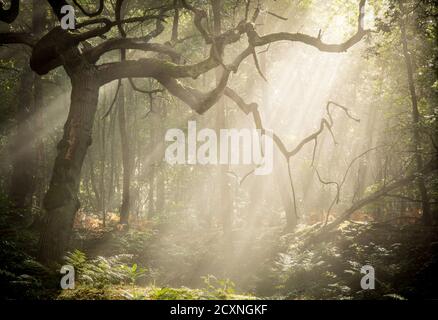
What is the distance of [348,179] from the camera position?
149ft

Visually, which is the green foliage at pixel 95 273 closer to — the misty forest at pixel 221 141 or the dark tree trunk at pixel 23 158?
the misty forest at pixel 221 141

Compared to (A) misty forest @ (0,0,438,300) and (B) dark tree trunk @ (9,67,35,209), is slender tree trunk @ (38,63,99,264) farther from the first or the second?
(B) dark tree trunk @ (9,67,35,209)

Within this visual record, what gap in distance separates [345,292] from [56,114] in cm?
2515

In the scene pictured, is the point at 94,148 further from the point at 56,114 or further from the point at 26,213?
the point at 26,213

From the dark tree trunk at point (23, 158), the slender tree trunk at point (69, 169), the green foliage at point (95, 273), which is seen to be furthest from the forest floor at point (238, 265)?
the dark tree trunk at point (23, 158)

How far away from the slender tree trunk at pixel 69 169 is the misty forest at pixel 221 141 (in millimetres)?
30

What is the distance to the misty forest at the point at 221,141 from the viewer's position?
280 inches

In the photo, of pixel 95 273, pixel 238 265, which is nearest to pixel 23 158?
pixel 238 265

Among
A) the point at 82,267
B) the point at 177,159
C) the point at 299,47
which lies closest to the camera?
the point at 82,267

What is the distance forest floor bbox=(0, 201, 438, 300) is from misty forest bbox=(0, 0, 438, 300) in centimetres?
6

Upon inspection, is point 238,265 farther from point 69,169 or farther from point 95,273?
point 69,169

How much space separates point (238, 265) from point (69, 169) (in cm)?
804

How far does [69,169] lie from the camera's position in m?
7.32
